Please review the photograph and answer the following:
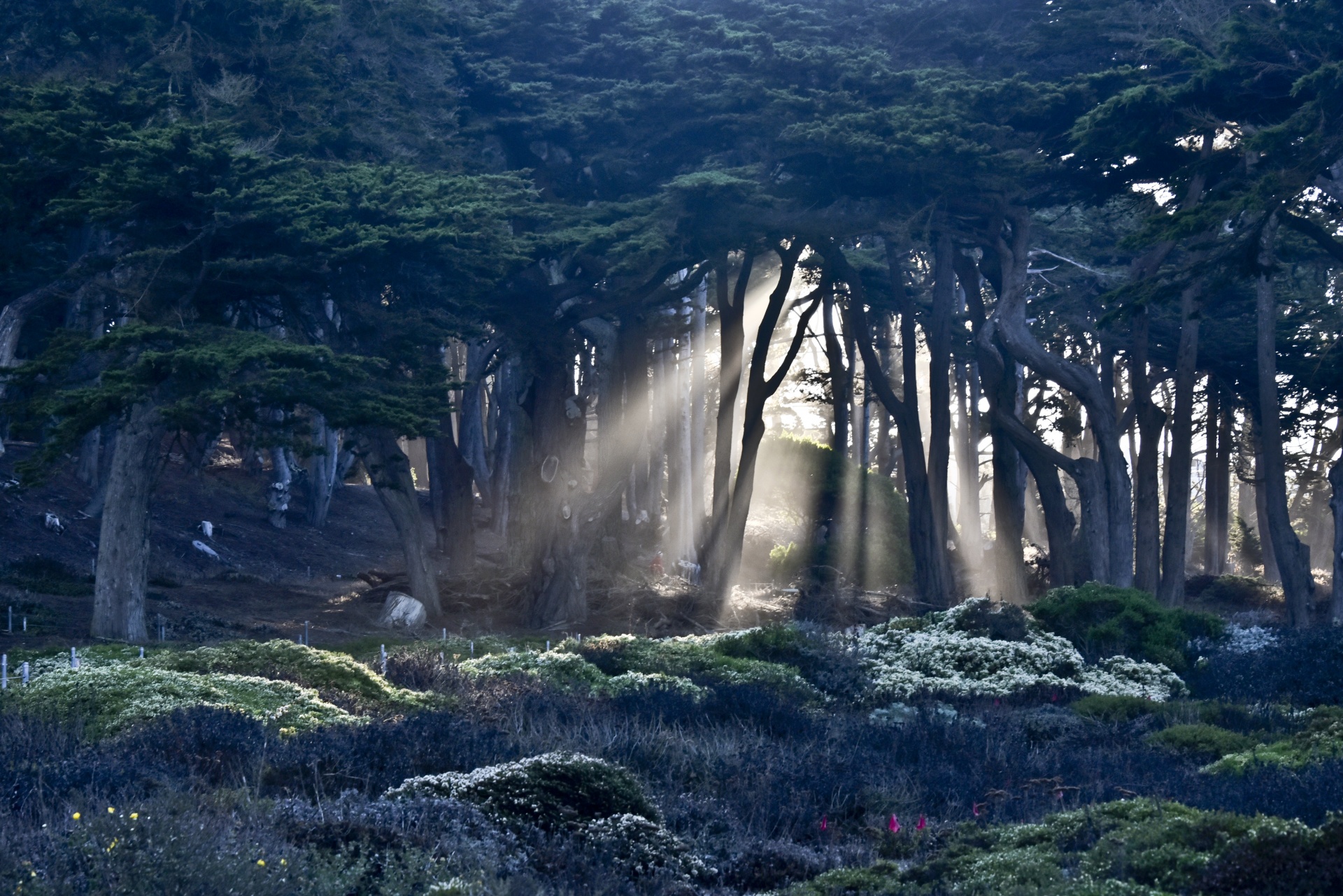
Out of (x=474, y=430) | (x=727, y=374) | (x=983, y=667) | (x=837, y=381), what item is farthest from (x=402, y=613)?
(x=474, y=430)

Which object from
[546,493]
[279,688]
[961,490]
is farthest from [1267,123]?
[961,490]

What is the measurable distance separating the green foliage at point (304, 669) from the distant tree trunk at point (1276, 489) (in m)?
16.5

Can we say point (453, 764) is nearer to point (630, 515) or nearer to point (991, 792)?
point (991, 792)

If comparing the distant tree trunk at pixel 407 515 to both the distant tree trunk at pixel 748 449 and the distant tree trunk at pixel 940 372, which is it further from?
the distant tree trunk at pixel 940 372

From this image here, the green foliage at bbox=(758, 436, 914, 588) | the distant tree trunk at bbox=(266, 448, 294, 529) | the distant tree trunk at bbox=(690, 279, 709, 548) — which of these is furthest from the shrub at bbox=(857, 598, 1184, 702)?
the distant tree trunk at bbox=(690, 279, 709, 548)

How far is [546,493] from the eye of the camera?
82.0 ft

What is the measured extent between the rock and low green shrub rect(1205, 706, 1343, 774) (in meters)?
14.6

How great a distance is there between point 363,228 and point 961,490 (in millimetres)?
29168

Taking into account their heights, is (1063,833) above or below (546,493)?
below

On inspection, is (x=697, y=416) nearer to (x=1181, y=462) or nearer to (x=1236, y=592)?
(x=1236, y=592)

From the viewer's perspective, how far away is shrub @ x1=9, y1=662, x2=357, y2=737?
9.42m

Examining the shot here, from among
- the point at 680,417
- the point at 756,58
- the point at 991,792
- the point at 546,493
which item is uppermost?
the point at 756,58

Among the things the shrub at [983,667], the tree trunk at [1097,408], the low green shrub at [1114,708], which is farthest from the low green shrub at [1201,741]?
the tree trunk at [1097,408]

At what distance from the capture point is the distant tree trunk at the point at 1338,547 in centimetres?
2220
